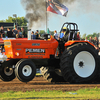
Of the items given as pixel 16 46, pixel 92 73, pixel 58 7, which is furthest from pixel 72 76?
pixel 58 7

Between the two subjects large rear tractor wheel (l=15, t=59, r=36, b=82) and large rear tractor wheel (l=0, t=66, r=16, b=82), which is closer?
large rear tractor wheel (l=15, t=59, r=36, b=82)

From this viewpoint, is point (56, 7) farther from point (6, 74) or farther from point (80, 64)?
point (6, 74)

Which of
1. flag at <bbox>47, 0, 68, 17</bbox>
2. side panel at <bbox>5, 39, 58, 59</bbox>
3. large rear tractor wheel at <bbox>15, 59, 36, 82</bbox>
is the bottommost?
large rear tractor wheel at <bbox>15, 59, 36, 82</bbox>

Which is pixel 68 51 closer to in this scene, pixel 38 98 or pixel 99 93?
pixel 99 93

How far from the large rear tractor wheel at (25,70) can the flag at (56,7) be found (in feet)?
24.3

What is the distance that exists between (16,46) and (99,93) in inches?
166

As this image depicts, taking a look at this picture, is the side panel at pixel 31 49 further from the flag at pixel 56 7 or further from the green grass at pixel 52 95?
the flag at pixel 56 7

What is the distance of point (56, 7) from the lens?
1778 centimetres

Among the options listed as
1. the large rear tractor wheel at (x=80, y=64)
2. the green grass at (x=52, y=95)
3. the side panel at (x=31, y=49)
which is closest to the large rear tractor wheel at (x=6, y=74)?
the side panel at (x=31, y=49)

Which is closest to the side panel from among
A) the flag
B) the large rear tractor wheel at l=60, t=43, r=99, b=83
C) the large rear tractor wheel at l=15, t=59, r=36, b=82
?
the large rear tractor wheel at l=15, t=59, r=36, b=82

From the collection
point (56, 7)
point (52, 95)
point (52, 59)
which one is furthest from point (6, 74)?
point (56, 7)

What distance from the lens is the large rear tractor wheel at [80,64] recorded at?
423 inches

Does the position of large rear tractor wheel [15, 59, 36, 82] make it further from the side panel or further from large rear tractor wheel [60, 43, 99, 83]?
large rear tractor wheel [60, 43, 99, 83]

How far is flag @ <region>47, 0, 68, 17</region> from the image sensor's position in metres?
17.4
